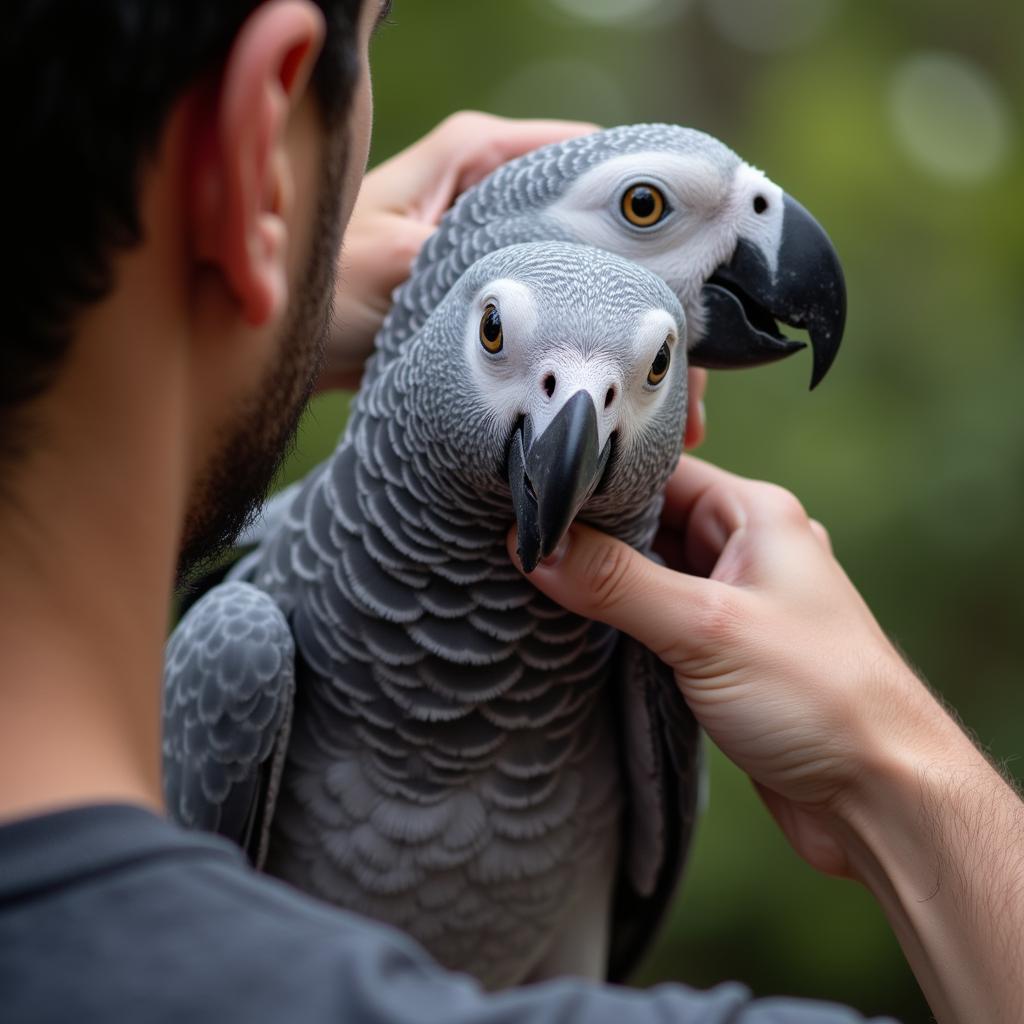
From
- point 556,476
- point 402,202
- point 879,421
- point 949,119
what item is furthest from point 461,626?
point 949,119

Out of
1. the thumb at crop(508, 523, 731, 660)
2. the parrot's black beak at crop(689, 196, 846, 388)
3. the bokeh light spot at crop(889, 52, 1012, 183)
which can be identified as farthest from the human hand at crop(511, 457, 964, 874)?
the bokeh light spot at crop(889, 52, 1012, 183)

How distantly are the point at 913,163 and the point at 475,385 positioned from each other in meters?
2.39

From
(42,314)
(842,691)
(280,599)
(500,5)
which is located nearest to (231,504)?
(42,314)

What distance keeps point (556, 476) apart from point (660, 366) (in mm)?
202

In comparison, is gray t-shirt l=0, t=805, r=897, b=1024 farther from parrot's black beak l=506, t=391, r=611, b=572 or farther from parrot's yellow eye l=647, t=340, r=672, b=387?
parrot's yellow eye l=647, t=340, r=672, b=387

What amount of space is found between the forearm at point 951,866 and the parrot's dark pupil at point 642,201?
65cm

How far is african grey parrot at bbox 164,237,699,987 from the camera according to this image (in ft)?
3.39

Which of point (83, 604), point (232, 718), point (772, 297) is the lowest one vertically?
point (232, 718)

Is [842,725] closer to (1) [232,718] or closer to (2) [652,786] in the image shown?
(2) [652,786]

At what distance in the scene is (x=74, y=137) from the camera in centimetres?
55

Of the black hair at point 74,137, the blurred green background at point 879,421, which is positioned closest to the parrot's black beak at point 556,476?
the black hair at point 74,137

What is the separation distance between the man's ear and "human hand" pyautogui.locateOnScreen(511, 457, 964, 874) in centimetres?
54

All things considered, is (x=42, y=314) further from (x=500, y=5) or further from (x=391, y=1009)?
(x=500, y=5)

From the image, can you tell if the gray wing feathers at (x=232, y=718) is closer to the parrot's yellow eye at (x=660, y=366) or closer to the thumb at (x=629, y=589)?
the thumb at (x=629, y=589)
